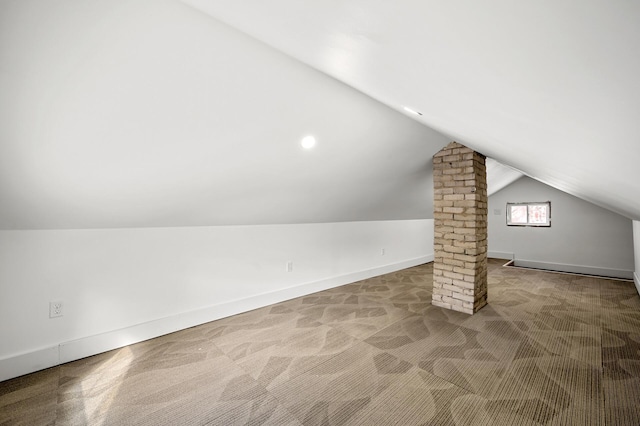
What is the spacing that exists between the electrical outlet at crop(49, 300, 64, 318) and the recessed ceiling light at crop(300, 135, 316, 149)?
2.78 meters

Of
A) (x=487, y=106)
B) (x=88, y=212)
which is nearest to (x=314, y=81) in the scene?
(x=487, y=106)

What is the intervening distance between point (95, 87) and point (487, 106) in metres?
2.20

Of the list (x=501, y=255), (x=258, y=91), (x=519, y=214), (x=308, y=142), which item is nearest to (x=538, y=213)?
(x=519, y=214)

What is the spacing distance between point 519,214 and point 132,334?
865 cm

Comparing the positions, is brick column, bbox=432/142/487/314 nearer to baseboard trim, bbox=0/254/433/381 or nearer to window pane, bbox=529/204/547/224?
baseboard trim, bbox=0/254/433/381

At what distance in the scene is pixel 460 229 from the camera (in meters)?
3.77

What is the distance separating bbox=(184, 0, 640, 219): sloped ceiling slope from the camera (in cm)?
59

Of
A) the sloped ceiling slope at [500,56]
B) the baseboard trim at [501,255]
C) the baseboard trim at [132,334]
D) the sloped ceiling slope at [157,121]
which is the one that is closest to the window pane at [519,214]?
the baseboard trim at [501,255]

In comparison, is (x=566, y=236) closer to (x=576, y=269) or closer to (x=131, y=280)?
(x=576, y=269)

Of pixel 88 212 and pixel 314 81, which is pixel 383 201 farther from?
pixel 88 212

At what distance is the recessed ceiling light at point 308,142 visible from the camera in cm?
272

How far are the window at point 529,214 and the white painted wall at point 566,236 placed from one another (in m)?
0.11

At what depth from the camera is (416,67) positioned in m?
1.28

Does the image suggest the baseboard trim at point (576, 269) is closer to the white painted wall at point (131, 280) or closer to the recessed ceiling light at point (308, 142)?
the white painted wall at point (131, 280)
